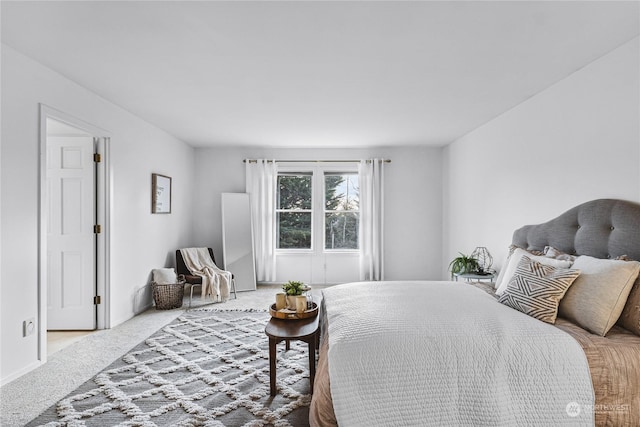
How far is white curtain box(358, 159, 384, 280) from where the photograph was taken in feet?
20.1

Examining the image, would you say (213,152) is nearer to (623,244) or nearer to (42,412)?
(42,412)

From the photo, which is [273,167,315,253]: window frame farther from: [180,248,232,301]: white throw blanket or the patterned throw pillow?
the patterned throw pillow

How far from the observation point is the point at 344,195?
248 inches

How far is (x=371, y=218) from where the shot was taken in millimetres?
6164

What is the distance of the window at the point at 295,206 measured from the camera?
6320 millimetres

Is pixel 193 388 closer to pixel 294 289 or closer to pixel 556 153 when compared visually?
pixel 294 289

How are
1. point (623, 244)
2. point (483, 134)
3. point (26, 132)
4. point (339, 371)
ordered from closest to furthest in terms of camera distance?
point (339, 371) < point (623, 244) < point (26, 132) < point (483, 134)

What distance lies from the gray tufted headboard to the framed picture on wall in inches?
179

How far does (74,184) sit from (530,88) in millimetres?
4763

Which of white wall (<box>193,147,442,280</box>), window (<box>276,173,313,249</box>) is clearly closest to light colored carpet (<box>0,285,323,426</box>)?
window (<box>276,173,313,249</box>)

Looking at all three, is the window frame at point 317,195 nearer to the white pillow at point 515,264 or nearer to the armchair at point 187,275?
the armchair at point 187,275

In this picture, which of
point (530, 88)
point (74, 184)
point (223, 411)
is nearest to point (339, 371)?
point (223, 411)

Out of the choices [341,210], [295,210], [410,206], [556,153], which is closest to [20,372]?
[295,210]

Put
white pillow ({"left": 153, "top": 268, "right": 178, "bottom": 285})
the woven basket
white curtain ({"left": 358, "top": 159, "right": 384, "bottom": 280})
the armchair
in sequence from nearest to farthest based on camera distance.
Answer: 1. the woven basket
2. white pillow ({"left": 153, "top": 268, "right": 178, "bottom": 285})
3. the armchair
4. white curtain ({"left": 358, "top": 159, "right": 384, "bottom": 280})
